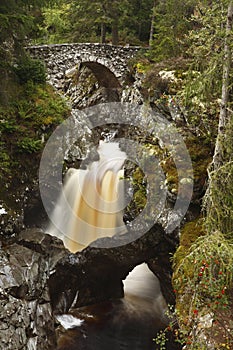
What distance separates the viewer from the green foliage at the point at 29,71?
1397 centimetres

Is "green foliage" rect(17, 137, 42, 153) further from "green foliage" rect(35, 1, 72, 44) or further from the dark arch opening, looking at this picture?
"green foliage" rect(35, 1, 72, 44)

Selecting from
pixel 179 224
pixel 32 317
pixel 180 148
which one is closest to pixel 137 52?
pixel 180 148

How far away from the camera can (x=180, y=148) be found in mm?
10766

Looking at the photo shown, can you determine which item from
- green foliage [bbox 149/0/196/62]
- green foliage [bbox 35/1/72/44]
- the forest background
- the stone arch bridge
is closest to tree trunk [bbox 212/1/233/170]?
the forest background

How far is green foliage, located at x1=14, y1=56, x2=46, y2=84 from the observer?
45.8ft

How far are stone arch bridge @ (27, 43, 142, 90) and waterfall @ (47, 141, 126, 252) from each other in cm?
629

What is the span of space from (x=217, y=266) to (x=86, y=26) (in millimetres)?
19871

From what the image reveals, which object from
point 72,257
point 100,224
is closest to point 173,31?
point 100,224

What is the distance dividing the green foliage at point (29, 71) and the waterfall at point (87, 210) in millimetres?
3899

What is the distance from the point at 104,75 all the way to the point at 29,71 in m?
7.08

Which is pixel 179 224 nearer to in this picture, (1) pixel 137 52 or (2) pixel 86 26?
(1) pixel 137 52

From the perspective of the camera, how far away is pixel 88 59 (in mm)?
18516

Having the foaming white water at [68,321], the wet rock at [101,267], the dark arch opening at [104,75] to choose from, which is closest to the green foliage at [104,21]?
the dark arch opening at [104,75]

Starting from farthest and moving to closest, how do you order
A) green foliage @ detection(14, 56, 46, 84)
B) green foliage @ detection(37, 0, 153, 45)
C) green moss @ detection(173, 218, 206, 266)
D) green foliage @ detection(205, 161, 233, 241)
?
green foliage @ detection(37, 0, 153, 45) < green foliage @ detection(14, 56, 46, 84) < green moss @ detection(173, 218, 206, 266) < green foliage @ detection(205, 161, 233, 241)
